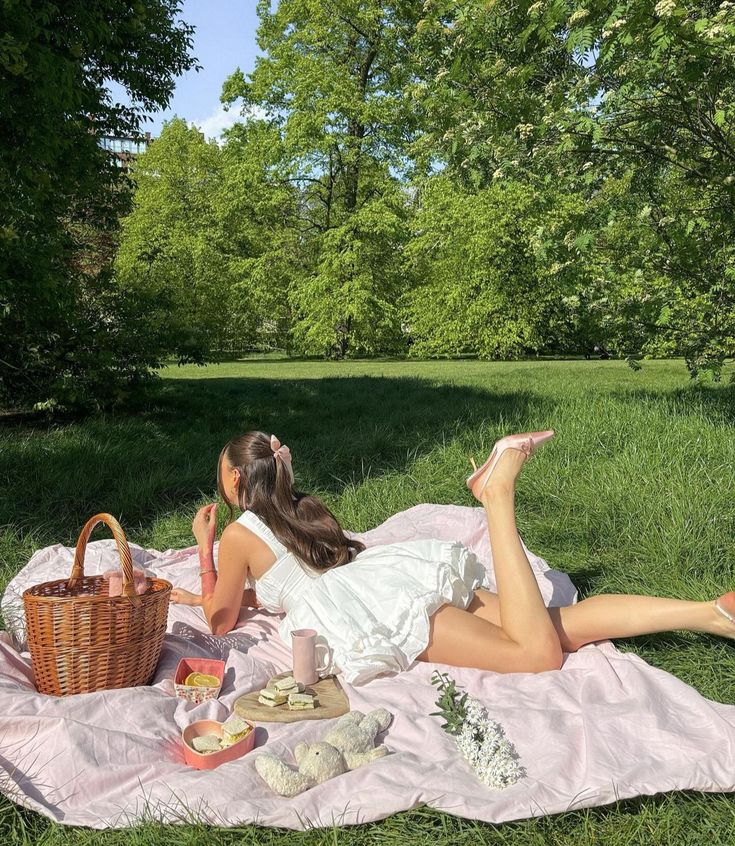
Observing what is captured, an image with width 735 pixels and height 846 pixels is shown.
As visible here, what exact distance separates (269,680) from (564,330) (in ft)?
83.1

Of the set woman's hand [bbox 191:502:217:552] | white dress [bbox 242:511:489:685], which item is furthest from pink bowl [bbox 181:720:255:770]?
woman's hand [bbox 191:502:217:552]

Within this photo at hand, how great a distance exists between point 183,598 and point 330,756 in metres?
1.61

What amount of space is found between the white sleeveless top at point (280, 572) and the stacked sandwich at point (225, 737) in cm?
78

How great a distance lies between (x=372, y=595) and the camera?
122 inches

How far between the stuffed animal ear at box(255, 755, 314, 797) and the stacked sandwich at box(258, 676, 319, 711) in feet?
1.50

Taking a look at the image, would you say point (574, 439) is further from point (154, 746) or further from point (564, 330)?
point (564, 330)

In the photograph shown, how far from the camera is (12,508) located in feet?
16.5

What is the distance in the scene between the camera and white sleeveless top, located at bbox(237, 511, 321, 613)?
3.35 m

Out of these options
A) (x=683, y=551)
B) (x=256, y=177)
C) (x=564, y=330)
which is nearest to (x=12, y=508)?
(x=683, y=551)

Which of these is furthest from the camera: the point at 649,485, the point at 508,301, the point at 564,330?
the point at 564,330

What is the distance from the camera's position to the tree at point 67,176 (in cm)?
571

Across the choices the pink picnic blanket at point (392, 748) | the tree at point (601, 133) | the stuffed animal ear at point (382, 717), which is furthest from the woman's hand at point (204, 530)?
the tree at point (601, 133)

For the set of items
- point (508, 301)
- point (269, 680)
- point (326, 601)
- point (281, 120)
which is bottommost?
point (269, 680)

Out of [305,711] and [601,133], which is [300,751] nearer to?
[305,711]
